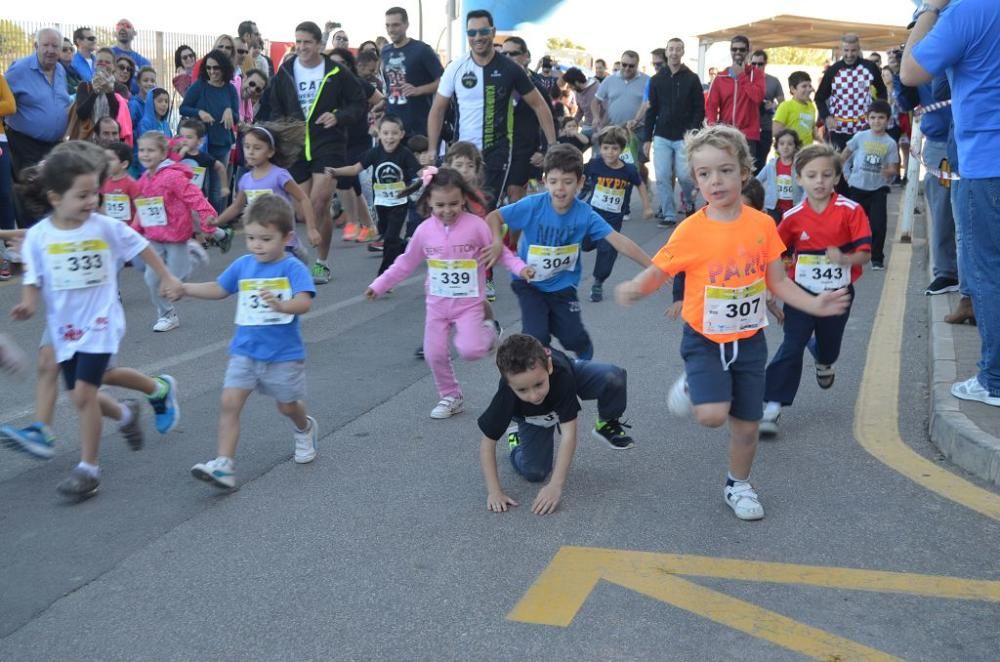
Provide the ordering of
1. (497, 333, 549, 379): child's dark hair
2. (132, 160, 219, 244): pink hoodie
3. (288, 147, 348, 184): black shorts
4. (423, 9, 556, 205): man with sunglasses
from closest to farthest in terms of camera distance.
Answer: (497, 333, 549, 379): child's dark hair < (132, 160, 219, 244): pink hoodie < (423, 9, 556, 205): man with sunglasses < (288, 147, 348, 184): black shorts

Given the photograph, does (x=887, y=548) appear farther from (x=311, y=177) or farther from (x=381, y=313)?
(x=311, y=177)

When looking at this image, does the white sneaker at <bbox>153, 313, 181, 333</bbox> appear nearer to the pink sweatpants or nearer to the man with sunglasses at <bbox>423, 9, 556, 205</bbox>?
the man with sunglasses at <bbox>423, 9, 556, 205</bbox>

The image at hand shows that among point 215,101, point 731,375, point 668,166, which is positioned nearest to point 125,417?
point 731,375

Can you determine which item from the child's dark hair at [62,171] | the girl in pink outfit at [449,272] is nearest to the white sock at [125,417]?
the child's dark hair at [62,171]

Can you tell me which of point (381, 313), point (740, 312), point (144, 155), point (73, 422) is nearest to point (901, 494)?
point (740, 312)

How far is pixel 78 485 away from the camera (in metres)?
4.79

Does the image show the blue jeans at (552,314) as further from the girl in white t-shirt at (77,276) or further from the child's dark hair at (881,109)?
the child's dark hair at (881,109)

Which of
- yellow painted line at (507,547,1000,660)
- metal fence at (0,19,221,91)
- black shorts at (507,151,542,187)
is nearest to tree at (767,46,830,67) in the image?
metal fence at (0,19,221,91)

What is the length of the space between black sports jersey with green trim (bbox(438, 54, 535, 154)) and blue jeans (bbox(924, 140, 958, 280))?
321cm

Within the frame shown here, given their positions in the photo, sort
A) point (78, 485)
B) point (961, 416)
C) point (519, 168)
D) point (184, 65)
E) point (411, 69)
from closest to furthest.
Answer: point (78, 485) → point (961, 416) → point (519, 168) → point (411, 69) → point (184, 65)

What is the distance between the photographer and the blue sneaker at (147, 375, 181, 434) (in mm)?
5613

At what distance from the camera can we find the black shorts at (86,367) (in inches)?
196

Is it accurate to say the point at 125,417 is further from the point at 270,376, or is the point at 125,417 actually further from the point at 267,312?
the point at 267,312

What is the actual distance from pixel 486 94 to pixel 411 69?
257cm
